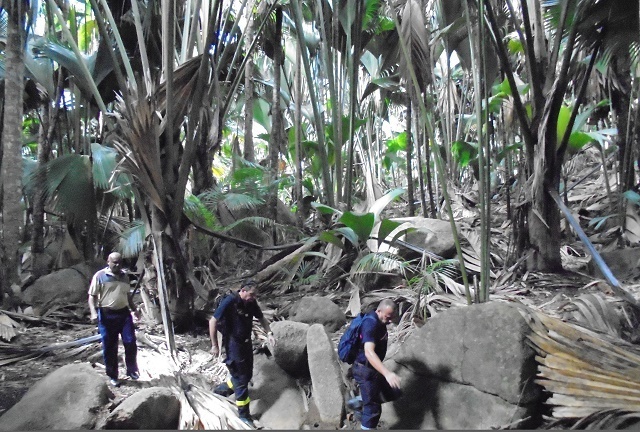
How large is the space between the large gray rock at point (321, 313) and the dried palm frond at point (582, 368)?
1.95 m

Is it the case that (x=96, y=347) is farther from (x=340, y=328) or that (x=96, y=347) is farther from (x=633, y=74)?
(x=633, y=74)

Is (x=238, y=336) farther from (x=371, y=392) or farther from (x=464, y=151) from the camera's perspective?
(x=464, y=151)

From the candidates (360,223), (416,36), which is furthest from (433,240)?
(416,36)

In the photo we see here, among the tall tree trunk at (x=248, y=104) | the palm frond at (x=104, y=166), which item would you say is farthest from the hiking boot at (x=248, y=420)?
the tall tree trunk at (x=248, y=104)

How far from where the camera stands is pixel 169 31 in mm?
4465

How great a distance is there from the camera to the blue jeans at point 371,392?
3018mm

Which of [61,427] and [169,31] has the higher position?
[169,31]

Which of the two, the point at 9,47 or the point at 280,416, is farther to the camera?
the point at 9,47

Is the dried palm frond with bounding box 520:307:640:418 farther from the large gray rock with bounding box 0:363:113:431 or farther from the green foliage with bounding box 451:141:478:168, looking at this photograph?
the green foliage with bounding box 451:141:478:168

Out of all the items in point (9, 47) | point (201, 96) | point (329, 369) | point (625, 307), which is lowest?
point (329, 369)

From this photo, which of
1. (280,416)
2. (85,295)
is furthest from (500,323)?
(85,295)

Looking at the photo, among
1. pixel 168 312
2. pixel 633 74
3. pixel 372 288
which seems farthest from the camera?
pixel 633 74

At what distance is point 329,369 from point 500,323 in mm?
1341

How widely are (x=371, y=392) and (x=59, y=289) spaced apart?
4801 millimetres
